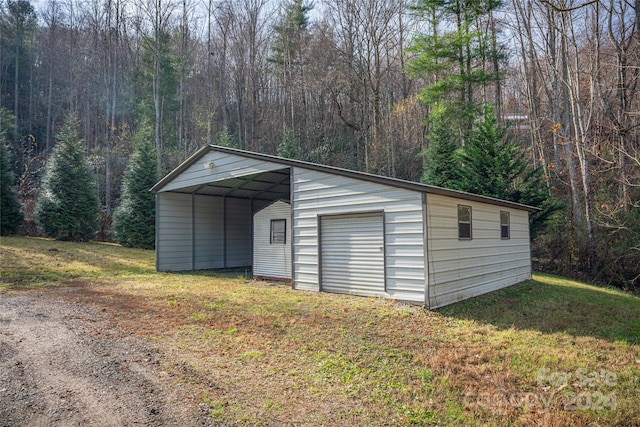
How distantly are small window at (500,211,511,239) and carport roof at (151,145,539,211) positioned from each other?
302mm

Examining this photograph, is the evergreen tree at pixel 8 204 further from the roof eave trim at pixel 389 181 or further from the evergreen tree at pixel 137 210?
the roof eave trim at pixel 389 181

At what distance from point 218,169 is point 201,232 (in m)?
4.13

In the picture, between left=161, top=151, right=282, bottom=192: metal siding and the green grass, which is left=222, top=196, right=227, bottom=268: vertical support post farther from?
the green grass

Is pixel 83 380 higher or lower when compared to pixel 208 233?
lower

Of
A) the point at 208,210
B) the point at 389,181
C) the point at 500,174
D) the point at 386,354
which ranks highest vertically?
the point at 500,174

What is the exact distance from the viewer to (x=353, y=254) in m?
8.46

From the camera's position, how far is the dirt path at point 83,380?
10.4 feet

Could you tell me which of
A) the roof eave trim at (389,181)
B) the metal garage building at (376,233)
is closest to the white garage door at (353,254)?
the metal garage building at (376,233)

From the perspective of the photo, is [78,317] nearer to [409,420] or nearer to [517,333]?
[409,420]

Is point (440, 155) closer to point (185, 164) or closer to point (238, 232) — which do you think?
point (238, 232)

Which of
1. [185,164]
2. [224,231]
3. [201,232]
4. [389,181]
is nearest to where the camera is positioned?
[389,181]

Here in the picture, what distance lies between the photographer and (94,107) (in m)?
28.1

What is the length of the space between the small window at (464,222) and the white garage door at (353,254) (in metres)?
1.83

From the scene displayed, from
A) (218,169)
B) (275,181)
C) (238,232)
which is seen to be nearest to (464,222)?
(218,169)
